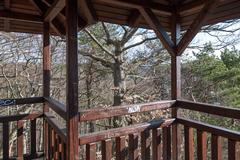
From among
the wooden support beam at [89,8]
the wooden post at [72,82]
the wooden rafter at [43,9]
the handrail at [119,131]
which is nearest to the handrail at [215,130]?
the handrail at [119,131]

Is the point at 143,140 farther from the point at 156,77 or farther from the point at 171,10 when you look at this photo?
the point at 156,77

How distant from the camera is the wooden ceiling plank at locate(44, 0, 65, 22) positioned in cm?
260

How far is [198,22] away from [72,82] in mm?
1467

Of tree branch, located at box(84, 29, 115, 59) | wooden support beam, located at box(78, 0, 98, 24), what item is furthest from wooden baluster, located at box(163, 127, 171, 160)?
tree branch, located at box(84, 29, 115, 59)

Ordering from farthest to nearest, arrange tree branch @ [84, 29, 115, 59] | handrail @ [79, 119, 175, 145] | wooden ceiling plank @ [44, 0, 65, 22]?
tree branch @ [84, 29, 115, 59] < wooden ceiling plank @ [44, 0, 65, 22] < handrail @ [79, 119, 175, 145]

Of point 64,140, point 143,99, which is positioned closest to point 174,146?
point 64,140

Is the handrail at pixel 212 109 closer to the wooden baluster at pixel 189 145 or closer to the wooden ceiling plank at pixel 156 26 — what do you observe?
the wooden baluster at pixel 189 145

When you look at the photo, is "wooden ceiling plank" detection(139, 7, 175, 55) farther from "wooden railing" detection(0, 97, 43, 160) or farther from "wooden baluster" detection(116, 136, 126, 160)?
"wooden railing" detection(0, 97, 43, 160)

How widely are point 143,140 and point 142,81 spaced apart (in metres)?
7.58

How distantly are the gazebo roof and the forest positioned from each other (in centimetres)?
530

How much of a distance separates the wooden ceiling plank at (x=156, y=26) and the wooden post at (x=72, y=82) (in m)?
0.96

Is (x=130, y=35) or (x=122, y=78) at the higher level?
(x=130, y=35)

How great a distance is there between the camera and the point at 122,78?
9625 mm

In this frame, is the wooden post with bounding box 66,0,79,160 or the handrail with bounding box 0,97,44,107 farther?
the handrail with bounding box 0,97,44,107
